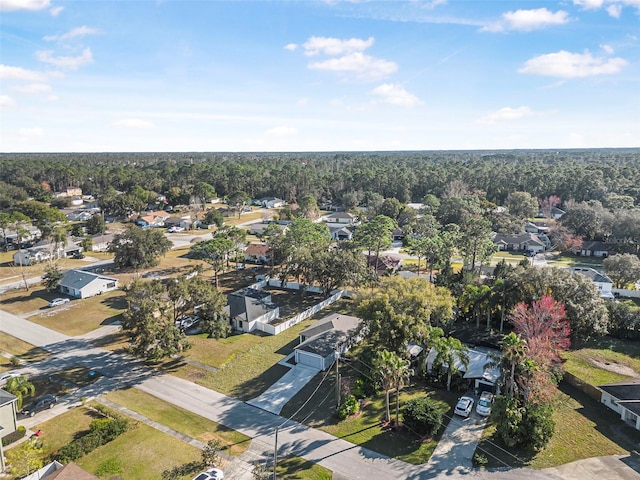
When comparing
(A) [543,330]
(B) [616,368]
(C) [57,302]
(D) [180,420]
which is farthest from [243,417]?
(C) [57,302]

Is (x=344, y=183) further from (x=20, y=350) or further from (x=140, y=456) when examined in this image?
(x=140, y=456)

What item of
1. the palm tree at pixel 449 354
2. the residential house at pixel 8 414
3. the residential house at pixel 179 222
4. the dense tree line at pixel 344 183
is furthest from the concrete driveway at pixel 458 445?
the residential house at pixel 179 222

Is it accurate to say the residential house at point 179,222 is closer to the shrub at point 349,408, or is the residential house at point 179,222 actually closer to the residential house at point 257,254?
the residential house at point 257,254

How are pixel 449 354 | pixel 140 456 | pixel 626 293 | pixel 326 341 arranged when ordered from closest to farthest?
pixel 140 456, pixel 449 354, pixel 326 341, pixel 626 293

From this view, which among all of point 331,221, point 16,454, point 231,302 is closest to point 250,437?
point 16,454

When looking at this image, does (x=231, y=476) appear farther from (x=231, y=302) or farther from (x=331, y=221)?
(x=331, y=221)

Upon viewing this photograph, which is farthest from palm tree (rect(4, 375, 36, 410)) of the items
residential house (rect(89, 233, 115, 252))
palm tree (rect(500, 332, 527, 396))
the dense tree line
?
the dense tree line

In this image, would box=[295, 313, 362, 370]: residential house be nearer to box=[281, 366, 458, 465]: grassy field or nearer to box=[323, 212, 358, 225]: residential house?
box=[281, 366, 458, 465]: grassy field
